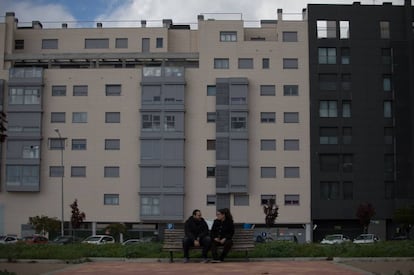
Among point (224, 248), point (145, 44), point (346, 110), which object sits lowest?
point (224, 248)

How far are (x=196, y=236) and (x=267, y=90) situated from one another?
6248cm

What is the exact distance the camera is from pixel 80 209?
253ft

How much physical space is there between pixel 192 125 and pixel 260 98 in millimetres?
8185

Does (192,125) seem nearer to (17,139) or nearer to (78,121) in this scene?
(78,121)

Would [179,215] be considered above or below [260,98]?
below

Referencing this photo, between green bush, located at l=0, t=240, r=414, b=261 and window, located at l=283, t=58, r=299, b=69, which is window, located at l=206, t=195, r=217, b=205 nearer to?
window, located at l=283, t=58, r=299, b=69

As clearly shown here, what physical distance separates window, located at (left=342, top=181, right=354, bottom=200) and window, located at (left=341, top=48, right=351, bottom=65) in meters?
13.4

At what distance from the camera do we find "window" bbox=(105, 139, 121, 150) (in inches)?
3105

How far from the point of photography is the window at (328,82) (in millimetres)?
79425

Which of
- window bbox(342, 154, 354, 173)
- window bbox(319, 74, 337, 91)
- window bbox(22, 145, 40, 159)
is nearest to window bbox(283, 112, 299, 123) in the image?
window bbox(319, 74, 337, 91)

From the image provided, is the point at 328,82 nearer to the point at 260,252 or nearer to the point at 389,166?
the point at 389,166

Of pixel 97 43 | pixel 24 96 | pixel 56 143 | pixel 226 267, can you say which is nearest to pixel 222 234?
pixel 226 267

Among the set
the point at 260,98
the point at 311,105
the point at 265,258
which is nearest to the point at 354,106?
the point at 311,105

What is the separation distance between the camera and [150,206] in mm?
76500
